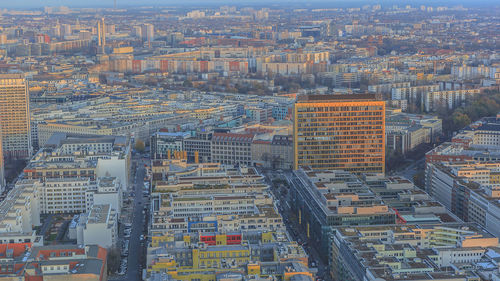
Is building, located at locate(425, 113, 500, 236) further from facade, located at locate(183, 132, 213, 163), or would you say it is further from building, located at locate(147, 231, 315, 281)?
facade, located at locate(183, 132, 213, 163)

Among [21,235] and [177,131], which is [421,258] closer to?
[21,235]

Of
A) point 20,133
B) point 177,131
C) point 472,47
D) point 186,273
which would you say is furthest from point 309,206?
point 472,47

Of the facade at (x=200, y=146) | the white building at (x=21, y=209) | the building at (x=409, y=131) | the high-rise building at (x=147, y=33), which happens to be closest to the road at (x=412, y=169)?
the building at (x=409, y=131)

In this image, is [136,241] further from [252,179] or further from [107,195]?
[252,179]

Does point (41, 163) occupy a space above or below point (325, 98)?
below

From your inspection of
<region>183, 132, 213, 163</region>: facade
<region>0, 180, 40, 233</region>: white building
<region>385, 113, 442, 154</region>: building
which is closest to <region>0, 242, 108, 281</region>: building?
<region>0, 180, 40, 233</region>: white building

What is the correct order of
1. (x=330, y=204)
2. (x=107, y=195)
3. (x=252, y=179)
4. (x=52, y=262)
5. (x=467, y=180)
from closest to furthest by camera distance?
(x=52, y=262) < (x=330, y=204) < (x=467, y=180) < (x=107, y=195) < (x=252, y=179)

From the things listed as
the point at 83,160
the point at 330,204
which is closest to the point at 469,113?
the point at 83,160
